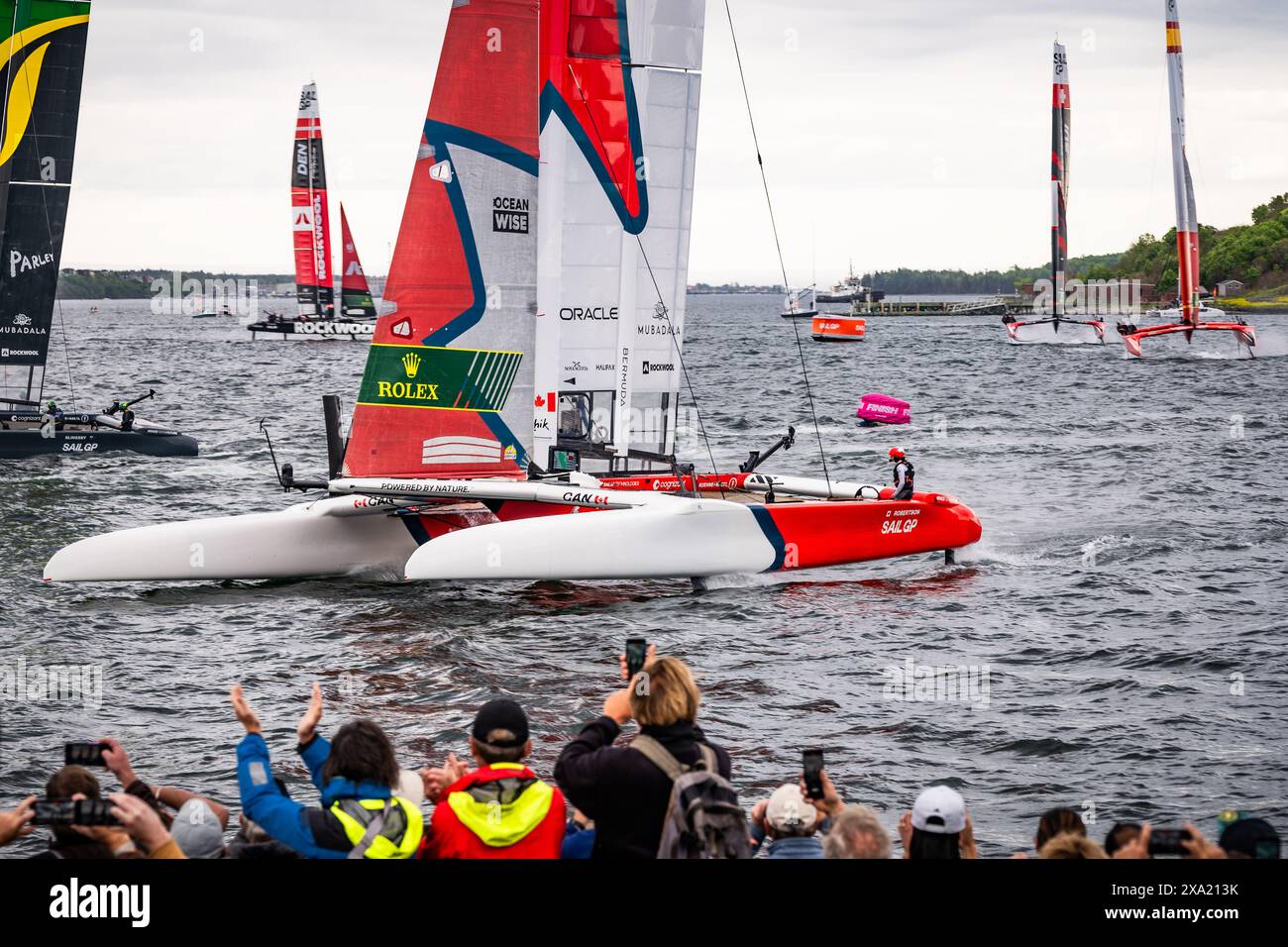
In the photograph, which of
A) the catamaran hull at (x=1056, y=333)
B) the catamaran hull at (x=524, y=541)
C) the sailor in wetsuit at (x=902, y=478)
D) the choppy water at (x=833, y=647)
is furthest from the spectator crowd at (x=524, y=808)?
the catamaran hull at (x=1056, y=333)

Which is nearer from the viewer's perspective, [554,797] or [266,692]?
[554,797]

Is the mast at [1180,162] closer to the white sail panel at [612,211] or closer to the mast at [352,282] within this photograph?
the mast at [352,282]

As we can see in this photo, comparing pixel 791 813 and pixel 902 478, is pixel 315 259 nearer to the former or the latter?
pixel 902 478

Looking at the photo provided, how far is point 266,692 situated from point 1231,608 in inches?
341

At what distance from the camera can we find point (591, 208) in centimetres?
1456

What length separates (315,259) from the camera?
216ft

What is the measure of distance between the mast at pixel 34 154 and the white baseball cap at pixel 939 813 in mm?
21034

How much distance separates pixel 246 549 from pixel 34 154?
41.7ft

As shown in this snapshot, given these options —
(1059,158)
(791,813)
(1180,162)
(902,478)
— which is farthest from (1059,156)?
(791,813)

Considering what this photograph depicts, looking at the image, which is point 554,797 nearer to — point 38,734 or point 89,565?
point 38,734

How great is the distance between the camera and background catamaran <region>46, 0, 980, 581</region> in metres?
12.8

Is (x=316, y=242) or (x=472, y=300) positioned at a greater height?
(x=316, y=242)
